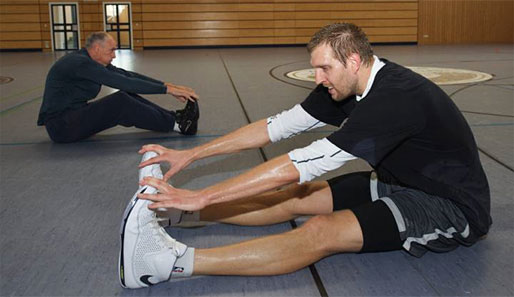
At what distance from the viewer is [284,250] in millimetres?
2285

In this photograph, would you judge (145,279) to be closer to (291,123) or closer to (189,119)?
(291,123)

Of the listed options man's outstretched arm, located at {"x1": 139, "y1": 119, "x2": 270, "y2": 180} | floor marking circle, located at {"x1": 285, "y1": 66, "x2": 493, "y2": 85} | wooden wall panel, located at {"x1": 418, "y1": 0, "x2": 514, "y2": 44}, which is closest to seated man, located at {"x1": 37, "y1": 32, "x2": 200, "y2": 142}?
man's outstretched arm, located at {"x1": 139, "y1": 119, "x2": 270, "y2": 180}

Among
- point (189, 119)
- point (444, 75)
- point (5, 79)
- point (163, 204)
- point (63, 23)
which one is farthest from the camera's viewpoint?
point (63, 23)

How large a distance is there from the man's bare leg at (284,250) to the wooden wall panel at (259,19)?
14.9 m

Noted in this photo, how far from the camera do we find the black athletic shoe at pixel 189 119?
16.6 feet

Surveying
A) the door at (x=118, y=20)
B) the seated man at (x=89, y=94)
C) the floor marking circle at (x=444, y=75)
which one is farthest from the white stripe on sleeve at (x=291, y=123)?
the door at (x=118, y=20)

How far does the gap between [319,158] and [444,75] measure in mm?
7452

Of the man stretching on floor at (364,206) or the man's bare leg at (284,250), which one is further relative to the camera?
the man's bare leg at (284,250)

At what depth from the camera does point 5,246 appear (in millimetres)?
2709

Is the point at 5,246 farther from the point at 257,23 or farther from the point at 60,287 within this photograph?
the point at 257,23

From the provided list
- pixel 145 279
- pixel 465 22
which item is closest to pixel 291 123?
pixel 145 279

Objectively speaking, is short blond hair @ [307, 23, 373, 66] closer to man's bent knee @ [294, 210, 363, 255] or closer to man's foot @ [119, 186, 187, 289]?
man's bent knee @ [294, 210, 363, 255]

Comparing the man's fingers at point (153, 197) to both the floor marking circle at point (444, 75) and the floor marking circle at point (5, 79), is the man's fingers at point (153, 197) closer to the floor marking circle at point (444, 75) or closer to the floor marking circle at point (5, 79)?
the floor marking circle at point (444, 75)

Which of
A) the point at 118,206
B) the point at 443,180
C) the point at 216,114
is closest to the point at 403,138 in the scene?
the point at 443,180
